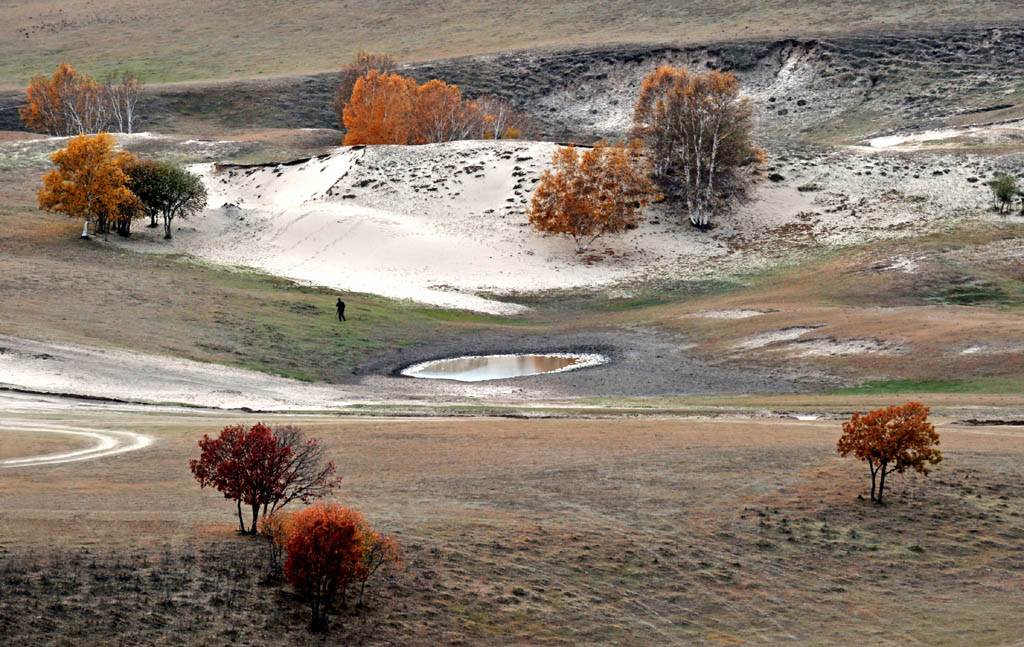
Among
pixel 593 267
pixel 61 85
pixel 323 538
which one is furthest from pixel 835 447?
pixel 61 85

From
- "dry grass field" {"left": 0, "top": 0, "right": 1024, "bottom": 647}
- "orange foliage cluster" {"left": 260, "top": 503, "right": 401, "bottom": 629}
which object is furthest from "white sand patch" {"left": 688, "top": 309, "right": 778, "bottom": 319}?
"orange foliage cluster" {"left": 260, "top": 503, "right": 401, "bottom": 629}

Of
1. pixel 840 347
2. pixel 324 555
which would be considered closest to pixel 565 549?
pixel 324 555

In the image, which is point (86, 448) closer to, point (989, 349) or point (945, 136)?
point (989, 349)

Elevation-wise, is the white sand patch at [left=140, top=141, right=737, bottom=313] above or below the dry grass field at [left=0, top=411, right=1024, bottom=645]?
above

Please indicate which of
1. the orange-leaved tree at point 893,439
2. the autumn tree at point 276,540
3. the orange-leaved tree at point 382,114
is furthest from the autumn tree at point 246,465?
the orange-leaved tree at point 382,114

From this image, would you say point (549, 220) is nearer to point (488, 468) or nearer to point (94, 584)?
point (488, 468)

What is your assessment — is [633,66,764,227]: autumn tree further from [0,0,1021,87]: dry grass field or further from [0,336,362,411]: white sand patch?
[0,0,1021,87]: dry grass field

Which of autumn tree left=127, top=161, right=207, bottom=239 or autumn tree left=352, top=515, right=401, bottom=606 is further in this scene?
autumn tree left=127, top=161, right=207, bottom=239
